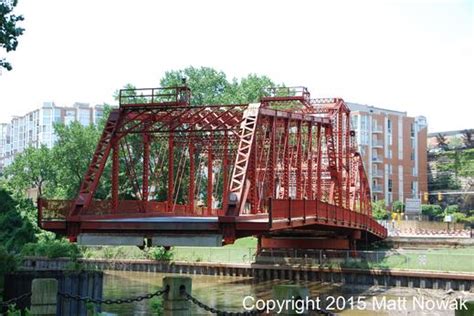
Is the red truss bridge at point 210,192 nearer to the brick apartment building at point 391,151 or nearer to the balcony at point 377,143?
the brick apartment building at point 391,151

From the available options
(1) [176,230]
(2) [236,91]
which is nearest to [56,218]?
(1) [176,230]

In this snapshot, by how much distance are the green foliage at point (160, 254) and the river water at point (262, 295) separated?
163 inches

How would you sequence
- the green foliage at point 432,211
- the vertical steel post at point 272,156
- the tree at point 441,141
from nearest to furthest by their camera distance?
the vertical steel post at point 272,156 < the green foliage at point 432,211 < the tree at point 441,141

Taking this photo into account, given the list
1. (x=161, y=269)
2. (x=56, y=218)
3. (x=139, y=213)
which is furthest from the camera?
(x=161, y=269)

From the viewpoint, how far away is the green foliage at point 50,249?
45594 mm

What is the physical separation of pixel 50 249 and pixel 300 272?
17856 mm

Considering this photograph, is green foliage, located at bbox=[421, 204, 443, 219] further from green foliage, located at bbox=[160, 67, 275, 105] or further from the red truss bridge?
the red truss bridge

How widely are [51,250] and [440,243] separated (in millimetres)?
35197

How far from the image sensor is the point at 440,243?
61250 millimetres

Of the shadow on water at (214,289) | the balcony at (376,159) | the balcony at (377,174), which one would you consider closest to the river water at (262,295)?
the shadow on water at (214,289)

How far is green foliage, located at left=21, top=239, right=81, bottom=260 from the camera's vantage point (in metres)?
45.6

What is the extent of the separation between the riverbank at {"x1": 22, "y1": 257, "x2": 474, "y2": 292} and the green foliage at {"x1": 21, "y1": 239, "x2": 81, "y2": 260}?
2.08 ft

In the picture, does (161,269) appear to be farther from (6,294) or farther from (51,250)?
(6,294)

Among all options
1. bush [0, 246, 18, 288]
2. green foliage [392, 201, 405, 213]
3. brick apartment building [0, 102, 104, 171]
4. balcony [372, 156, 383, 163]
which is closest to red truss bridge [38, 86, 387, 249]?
bush [0, 246, 18, 288]
